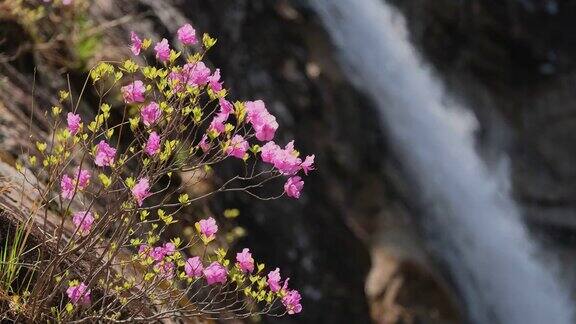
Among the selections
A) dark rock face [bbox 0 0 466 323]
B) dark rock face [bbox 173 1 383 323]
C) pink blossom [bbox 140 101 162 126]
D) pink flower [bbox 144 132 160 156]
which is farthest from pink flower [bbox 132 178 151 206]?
dark rock face [bbox 173 1 383 323]

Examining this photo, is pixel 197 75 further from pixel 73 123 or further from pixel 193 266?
pixel 193 266

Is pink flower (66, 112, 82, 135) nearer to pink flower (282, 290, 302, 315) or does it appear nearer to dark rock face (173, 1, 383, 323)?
pink flower (282, 290, 302, 315)

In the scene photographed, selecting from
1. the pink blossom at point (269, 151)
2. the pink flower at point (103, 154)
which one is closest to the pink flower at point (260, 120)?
the pink blossom at point (269, 151)

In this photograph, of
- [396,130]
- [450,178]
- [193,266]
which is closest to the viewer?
[193,266]


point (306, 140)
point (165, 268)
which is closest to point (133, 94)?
point (165, 268)

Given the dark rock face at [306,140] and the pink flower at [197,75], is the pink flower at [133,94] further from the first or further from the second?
the dark rock face at [306,140]

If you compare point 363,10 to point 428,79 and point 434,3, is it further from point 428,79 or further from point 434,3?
point 434,3
